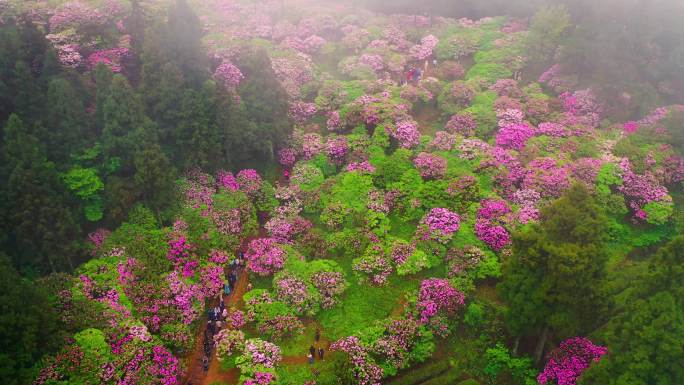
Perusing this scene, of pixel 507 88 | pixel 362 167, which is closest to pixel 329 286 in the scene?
pixel 362 167

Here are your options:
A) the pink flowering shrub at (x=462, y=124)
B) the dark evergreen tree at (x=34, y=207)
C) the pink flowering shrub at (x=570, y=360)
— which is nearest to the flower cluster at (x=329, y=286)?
the pink flowering shrub at (x=570, y=360)

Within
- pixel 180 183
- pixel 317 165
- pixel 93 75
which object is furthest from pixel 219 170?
pixel 93 75

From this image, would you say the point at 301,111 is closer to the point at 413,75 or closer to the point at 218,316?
the point at 413,75

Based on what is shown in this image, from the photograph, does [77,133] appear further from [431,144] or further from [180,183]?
[431,144]

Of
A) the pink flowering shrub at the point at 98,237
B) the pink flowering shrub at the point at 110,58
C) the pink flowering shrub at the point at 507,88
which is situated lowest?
the pink flowering shrub at the point at 98,237

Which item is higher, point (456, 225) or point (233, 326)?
point (456, 225)

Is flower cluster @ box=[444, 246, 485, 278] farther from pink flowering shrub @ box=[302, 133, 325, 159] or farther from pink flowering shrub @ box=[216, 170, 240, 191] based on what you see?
pink flowering shrub @ box=[216, 170, 240, 191]

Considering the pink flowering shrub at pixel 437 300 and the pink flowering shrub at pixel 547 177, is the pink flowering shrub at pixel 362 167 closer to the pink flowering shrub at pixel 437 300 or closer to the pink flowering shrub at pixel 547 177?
the pink flowering shrub at pixel 547 177
